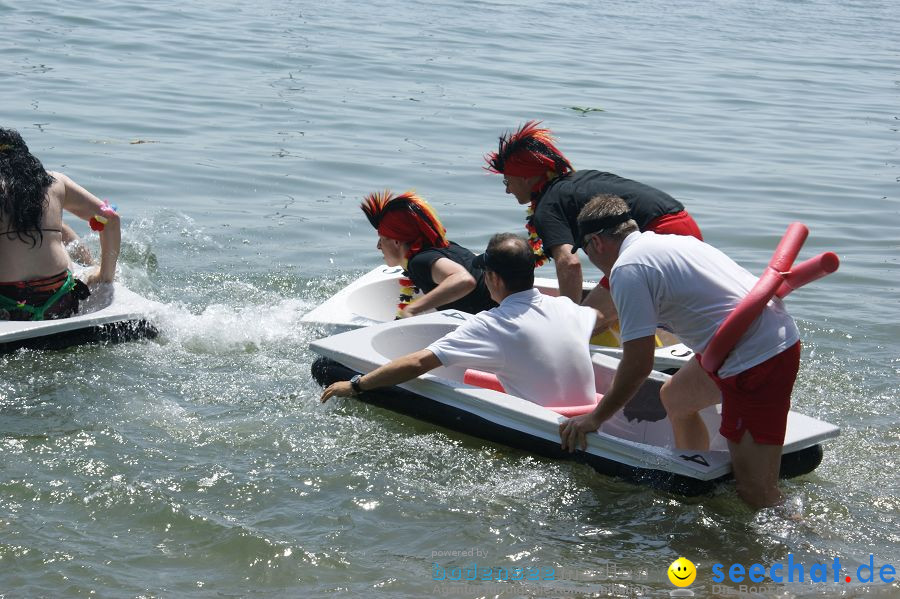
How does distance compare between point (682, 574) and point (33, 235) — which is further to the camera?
point (33, 235)

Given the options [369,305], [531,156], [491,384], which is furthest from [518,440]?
[369,305]

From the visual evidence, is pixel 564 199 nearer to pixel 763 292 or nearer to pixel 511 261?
pixel 511 261

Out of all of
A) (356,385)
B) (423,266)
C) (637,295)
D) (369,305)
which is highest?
(637,295)

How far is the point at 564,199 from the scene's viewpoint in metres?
6.15

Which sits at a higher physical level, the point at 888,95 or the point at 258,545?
the point at 888,95

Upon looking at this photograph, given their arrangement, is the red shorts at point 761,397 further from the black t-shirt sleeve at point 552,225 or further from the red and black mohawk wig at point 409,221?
the red and black mohawk wig at point 409,221

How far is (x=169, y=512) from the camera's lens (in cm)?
474

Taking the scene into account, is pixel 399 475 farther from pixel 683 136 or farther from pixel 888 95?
pixel 888 95

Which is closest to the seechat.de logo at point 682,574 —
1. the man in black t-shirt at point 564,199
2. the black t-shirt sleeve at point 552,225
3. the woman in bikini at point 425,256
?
the man in black t-shirt at point 564,199

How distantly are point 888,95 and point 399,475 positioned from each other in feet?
50.2

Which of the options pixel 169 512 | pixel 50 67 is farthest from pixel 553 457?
pixel 50 67

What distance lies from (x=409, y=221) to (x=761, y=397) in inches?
104

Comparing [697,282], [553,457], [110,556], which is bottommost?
[110,556]

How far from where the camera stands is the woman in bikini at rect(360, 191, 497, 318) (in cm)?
631
